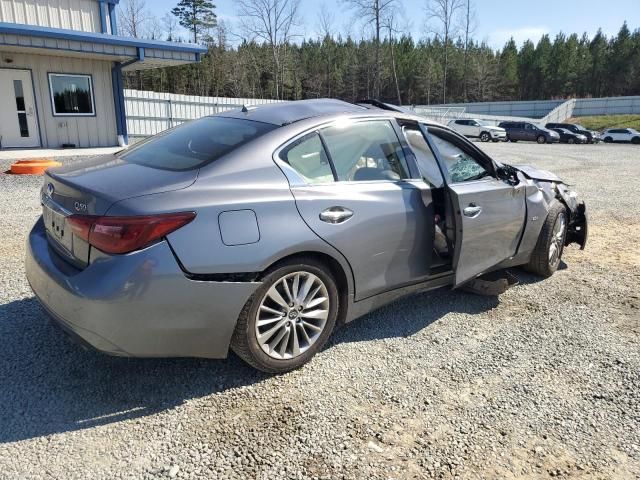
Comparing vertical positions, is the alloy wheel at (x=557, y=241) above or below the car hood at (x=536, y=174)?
below

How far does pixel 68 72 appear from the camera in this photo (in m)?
15.1

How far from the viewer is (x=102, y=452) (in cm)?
241

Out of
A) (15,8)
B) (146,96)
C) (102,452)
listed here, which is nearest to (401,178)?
(102,452)

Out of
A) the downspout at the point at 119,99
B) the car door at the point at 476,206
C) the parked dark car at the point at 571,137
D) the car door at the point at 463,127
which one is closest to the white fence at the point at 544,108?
the car door at the point at 463,127

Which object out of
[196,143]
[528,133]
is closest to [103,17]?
[196,143]

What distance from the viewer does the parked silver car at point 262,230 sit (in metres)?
2.53

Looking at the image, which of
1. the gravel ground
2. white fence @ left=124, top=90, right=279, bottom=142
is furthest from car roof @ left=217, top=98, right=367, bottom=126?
white fence @ left=124, top=90, right=279, bottom=142

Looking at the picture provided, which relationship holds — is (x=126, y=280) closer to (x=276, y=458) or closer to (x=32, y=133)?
(x=276, y=458)

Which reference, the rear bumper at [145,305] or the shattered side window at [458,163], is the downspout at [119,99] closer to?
the shattered side window at [458,163]

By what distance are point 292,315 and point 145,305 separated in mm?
888

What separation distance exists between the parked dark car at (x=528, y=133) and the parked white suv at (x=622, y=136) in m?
4.61

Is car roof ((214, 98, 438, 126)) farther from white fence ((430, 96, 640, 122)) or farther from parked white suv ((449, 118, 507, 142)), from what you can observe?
white fence ((430, 96, 640, 122))

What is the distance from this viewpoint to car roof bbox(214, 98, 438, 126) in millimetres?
3369

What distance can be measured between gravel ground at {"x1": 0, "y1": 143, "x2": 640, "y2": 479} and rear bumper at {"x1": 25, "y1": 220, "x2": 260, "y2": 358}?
16.4 inches
